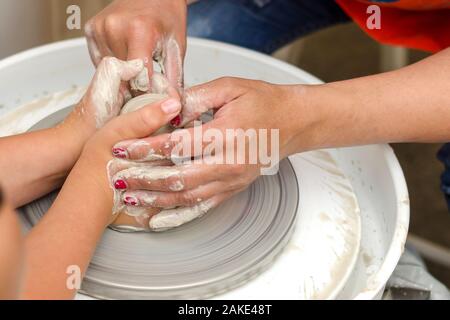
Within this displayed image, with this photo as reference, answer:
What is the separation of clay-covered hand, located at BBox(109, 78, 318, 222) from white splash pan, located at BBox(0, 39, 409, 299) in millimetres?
159

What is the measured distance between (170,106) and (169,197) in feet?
0.47

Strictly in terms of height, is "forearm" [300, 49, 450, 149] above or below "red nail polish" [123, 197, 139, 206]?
above

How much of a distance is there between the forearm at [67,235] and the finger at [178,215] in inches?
3.1

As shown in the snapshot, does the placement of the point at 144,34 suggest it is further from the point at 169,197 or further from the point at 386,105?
the point at 386,105

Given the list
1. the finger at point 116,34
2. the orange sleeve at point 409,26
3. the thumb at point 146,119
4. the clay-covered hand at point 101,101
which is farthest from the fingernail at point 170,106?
the orange sleeve at point 409,26

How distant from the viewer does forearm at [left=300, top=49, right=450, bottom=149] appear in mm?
1083

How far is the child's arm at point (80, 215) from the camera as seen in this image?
2.80ft

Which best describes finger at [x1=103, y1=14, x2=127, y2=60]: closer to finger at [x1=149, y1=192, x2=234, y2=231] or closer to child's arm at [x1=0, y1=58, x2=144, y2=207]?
child's arm at [x1=0, y1=58, x2=144, y2=207]

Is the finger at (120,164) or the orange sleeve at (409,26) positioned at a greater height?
the orange sleeve at (409,26)

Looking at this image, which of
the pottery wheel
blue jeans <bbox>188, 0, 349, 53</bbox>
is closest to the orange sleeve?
blue jeans <bbox>188, 0, 349, 53</bbox>

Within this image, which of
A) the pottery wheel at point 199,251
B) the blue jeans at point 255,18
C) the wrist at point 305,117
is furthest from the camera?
the blue jeans at point 255,18

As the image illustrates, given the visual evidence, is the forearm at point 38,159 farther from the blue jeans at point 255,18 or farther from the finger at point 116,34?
the blue jeans at point 255,18
